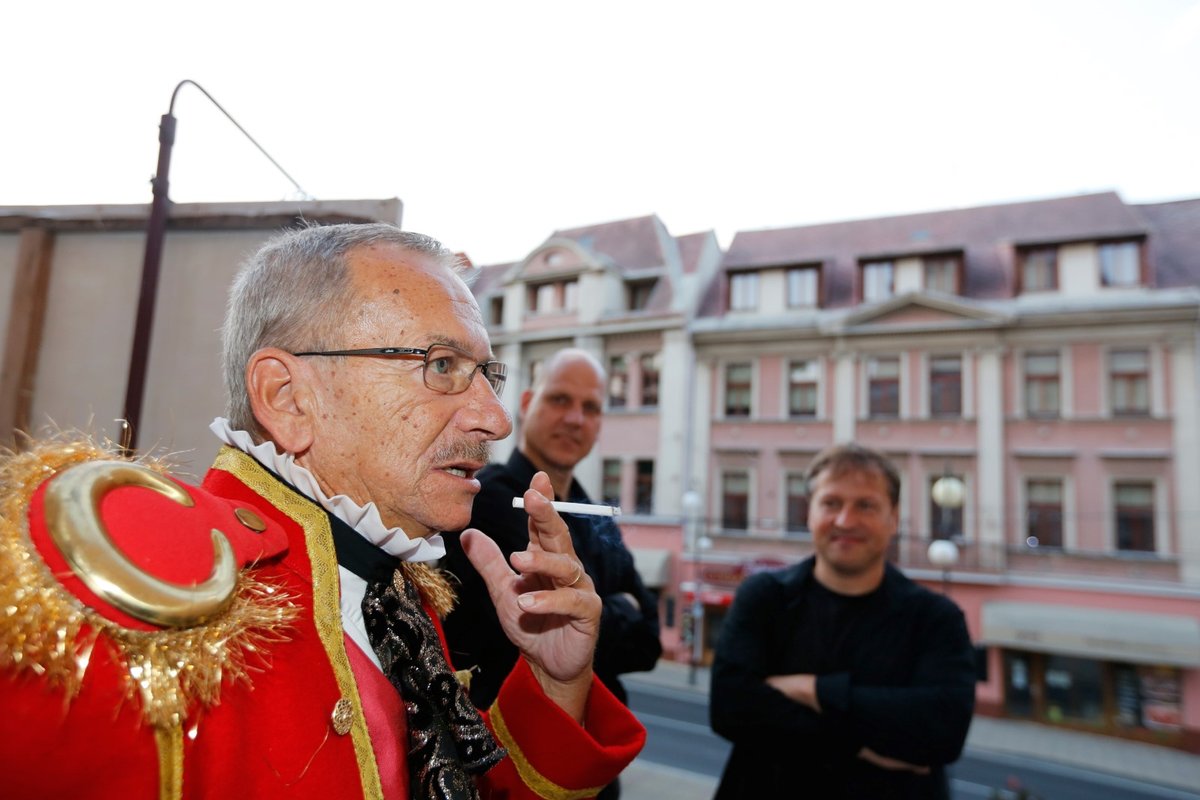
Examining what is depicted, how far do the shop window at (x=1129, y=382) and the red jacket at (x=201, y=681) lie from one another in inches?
743

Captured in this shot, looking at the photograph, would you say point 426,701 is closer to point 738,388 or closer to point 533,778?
point 533,778

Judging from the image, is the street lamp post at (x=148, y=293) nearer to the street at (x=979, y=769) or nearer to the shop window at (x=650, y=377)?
the street at (x=979, y=769)

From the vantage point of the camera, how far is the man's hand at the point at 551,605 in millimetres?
1215

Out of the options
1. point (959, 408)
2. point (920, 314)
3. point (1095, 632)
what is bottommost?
point (1095, 632)

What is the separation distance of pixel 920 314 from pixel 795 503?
557 centimetres

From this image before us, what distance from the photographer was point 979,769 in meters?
12.3

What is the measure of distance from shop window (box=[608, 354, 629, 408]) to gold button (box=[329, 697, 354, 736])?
62.2 feet

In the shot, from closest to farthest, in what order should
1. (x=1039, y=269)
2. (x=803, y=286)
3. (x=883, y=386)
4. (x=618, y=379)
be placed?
(x=1039, y=269)
(x=883, y=386)
(x=803, y=286)
(x=618, y=379)

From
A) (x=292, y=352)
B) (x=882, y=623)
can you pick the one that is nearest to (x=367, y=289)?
(x=292, y=352)

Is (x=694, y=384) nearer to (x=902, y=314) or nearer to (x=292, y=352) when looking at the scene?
(x=902, y=314)

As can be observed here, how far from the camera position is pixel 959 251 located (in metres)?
17.7

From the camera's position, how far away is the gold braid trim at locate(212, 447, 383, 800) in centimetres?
103

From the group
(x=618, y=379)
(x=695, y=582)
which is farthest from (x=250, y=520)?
(x=618, y=379)

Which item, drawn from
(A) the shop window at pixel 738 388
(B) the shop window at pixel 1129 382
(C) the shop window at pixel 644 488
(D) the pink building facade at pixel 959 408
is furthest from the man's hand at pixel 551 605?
(B) the shop window at pixel 1129 382
